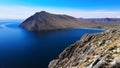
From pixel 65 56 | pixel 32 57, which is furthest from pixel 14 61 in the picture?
pixel 65 56

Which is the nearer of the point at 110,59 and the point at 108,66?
the point at 108,66

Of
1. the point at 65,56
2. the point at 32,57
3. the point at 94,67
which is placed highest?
the point at 94,67

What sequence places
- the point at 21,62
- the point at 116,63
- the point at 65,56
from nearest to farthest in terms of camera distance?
1. the point at 116,63
2. the point at 65,56
3. the point at 21,62

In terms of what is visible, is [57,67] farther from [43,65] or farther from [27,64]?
[27,64]

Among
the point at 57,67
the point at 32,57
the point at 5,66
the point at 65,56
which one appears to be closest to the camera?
the point at 57,67

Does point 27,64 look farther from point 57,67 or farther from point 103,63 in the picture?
point 103,63

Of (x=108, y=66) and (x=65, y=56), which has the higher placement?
(x=108, y=66)

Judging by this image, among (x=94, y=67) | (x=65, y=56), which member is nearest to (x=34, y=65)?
(x=65, y=56)

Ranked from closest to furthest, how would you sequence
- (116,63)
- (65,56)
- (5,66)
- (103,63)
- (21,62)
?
(116,63)
(103,63)
(65,56)
(5,66)
(21,62)

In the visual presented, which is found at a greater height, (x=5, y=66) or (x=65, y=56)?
(x=65, y=56)
